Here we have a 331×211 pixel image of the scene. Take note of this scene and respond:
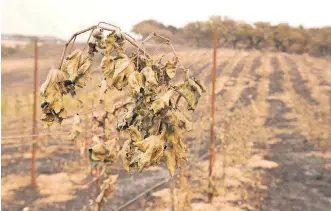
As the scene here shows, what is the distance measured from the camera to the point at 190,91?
1.15 meters

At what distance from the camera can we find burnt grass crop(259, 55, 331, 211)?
623 centimetres

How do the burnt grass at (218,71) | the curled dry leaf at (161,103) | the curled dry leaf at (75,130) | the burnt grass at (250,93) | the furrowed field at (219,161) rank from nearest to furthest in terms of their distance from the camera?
1. the curled dry leaf at (161,103)
2. the curled dry leaf at (75,130)
3. the furrowed field at (219,161)
4. the burnt grass at (250,93)
5. the burnt grass at (218,71)

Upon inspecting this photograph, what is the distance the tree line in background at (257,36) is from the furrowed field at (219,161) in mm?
8226

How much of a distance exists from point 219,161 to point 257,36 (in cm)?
1736

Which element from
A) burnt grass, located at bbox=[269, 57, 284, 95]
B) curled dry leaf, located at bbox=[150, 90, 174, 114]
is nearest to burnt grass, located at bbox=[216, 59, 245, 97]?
burnt grass, located at bbox=[269, 57, 284, 95]

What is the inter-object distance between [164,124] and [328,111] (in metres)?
13.3

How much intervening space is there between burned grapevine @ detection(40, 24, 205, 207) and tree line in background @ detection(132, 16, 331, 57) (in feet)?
72.2

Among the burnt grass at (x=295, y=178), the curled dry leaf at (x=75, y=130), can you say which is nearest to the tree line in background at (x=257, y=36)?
the burnt grass at (x=295, y=178)

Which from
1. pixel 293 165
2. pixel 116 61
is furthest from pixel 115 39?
pixel 293 165

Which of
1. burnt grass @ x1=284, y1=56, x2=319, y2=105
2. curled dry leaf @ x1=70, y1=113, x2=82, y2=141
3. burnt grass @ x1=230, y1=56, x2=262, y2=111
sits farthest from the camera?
burnt grass @ x1=284, y1=56, x2=319, y2=105

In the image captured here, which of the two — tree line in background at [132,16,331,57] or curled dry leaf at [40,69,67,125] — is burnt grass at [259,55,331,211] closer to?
curled dry leaf at [40,69,67,125]

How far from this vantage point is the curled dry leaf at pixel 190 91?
1136 mm

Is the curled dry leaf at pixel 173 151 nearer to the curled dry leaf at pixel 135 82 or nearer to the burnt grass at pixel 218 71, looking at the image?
the curled dry leaf at pixel 135 82

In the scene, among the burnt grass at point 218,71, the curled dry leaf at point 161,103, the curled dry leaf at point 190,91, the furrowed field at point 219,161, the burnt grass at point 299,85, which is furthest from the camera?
the burnt grass at point 218,71
